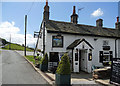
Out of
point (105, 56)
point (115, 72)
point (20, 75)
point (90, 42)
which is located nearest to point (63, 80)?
point (115, 72)

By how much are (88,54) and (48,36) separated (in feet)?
16.6

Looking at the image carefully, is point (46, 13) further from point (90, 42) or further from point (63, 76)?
point (63, 76)

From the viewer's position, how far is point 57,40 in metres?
11.6

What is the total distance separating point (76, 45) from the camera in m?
10.8

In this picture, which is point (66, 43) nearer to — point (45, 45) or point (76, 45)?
point (76, 45)

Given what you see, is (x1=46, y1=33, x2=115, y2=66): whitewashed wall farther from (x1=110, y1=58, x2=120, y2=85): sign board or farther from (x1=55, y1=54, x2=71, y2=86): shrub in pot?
(x1=110, y1=58, x2=120, y2=85): sign board

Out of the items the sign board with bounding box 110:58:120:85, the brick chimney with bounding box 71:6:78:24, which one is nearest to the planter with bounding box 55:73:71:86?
the sign board with bounding box 110:58:120:85

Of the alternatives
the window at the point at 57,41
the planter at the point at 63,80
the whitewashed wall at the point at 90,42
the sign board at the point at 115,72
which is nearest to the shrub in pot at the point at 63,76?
the planter at the point at 63,80

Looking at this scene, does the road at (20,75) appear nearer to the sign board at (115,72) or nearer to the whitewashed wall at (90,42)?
the whitewashed wall at (90,42)

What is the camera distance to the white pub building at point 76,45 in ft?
36.4

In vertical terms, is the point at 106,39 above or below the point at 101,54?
above

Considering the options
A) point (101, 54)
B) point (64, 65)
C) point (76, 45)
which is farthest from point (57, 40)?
point (101, 54)

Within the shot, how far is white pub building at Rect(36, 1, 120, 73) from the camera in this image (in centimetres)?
1110

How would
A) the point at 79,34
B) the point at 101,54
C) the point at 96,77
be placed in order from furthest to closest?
the point at 101,54 < the point at 79,34 < the point at 96,77
